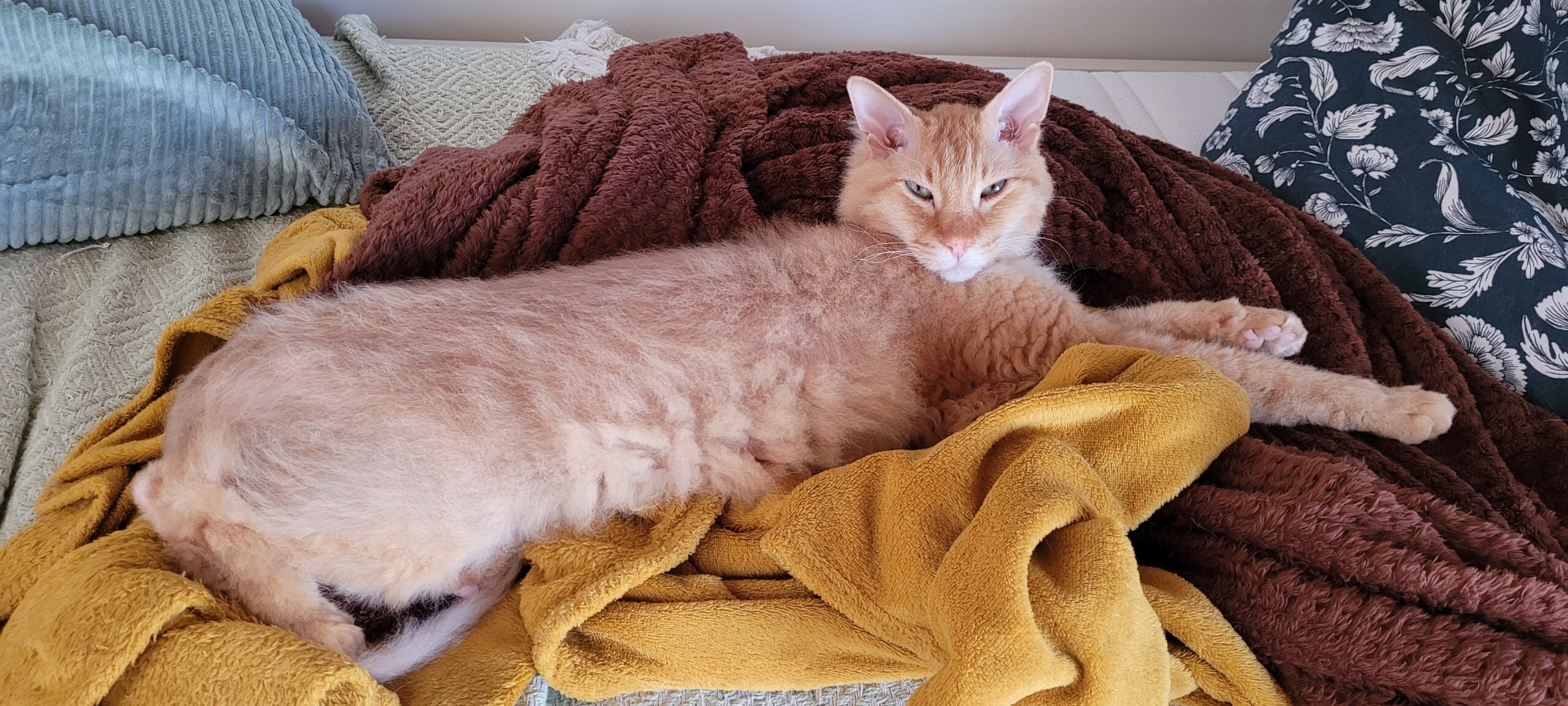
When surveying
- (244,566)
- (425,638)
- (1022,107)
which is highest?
(1022,107)

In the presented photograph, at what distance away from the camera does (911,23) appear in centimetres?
237

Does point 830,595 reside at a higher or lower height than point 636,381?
lower

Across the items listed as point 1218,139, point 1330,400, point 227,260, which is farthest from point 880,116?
point 227,260

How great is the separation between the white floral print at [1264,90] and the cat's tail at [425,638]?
174cm

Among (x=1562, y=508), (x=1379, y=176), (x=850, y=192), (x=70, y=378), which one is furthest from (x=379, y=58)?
(x=1562, y=508)

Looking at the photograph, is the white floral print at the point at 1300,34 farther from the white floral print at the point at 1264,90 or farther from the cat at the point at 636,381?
the cat at the point at 636,381

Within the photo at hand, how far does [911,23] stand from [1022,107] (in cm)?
122

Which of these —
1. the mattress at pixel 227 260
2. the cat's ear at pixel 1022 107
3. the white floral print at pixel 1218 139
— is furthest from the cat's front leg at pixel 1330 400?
the white floral print at pixel 1218 139

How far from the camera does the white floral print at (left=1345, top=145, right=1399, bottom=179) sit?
1.42 metres

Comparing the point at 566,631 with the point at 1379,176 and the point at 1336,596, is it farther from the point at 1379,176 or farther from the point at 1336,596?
the point at 1379,176

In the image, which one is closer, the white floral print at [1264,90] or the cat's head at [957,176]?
the cat's head at [957,176]

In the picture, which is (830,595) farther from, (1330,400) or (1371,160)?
(1371,160)

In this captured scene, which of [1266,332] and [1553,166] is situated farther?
[1553,166]

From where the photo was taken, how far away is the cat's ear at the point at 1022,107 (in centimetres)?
124
